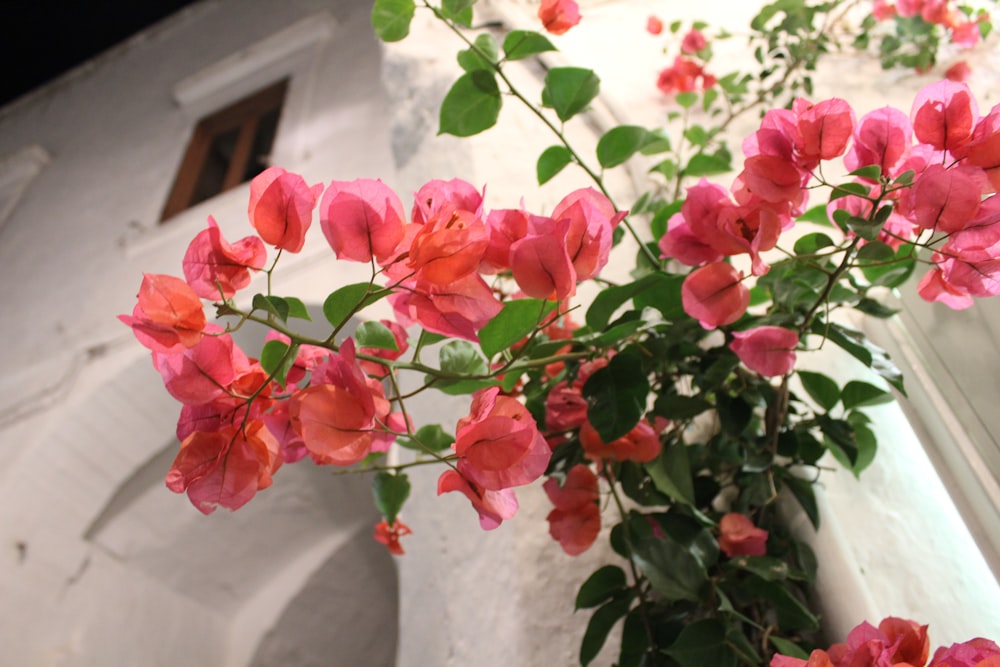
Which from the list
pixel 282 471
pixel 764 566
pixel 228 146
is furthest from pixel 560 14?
pixel 228 146

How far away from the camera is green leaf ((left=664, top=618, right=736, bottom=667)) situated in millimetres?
492

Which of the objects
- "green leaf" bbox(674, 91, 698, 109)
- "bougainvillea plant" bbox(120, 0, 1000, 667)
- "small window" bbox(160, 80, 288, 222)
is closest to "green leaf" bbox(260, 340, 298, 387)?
"bougainvillea plant" bbox(120, 0, 1000, 667)

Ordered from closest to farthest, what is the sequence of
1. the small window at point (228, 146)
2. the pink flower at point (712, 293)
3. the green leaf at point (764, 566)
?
the pink flower at point (712, 293)
the green leaf at point (764, 566)
the small window at point (228, 146)

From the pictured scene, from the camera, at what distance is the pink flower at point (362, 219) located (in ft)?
1.17

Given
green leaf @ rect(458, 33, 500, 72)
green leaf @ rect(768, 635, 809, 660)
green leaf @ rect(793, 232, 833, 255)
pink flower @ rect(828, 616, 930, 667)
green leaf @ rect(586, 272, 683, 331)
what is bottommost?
green leaf @ rect(768, 635, 809, 660)

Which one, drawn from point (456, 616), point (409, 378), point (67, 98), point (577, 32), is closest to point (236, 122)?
point (67, 98)

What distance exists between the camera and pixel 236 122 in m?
2.78

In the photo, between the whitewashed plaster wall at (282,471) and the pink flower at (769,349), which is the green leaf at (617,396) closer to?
the pink flower at (769,349)

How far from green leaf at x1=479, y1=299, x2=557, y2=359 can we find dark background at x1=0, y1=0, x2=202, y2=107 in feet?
11.7

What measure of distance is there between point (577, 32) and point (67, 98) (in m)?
2.88

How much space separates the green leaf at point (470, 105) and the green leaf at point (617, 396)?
0.76 ft

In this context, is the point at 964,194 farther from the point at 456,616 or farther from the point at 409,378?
the point at 409,378

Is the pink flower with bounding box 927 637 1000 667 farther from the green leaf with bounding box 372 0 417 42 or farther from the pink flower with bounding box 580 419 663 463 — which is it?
the green leaf with bounding box 372 0 417 42

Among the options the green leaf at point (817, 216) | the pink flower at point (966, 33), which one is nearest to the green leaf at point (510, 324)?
the green leaf at point (817, 216)
